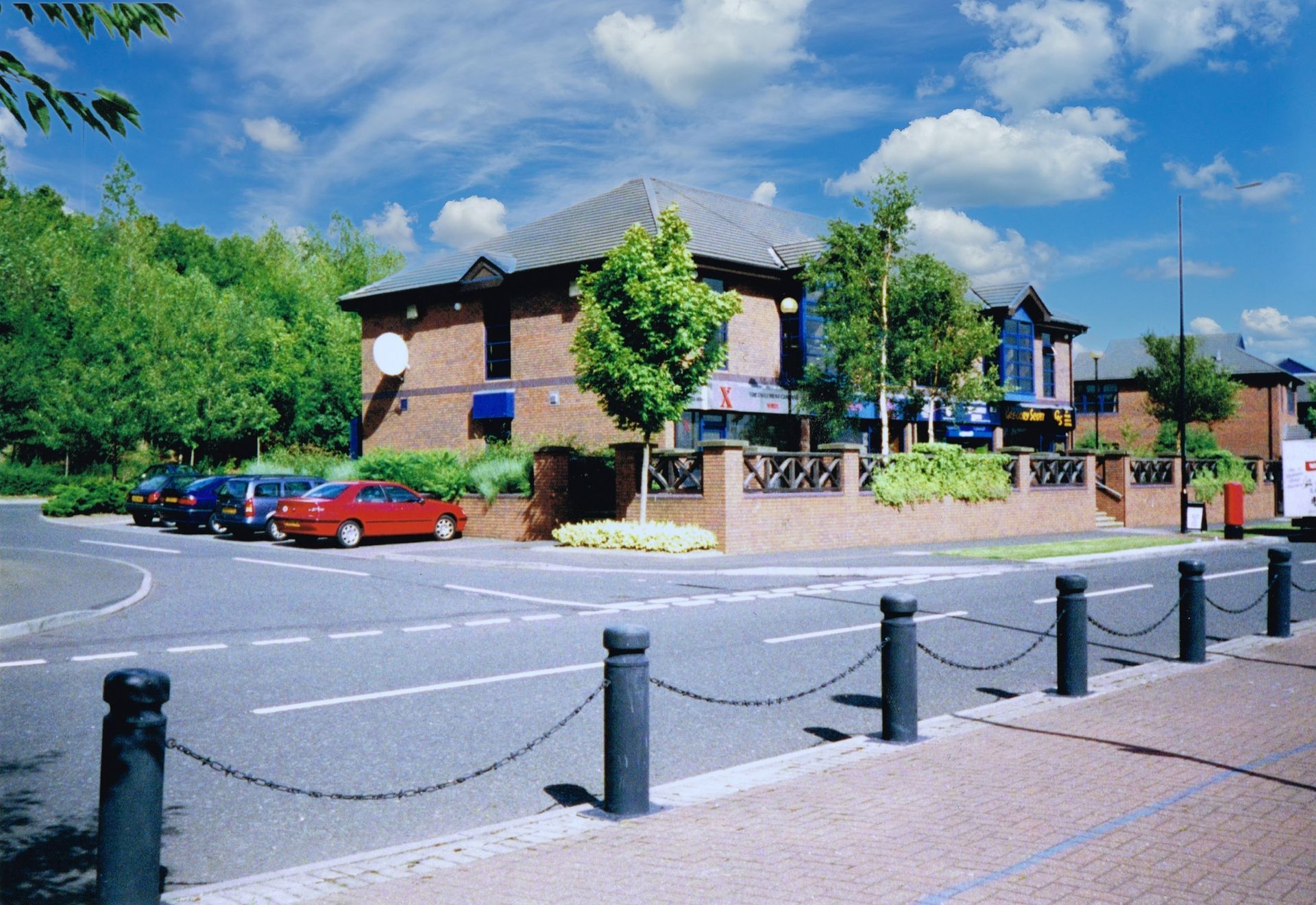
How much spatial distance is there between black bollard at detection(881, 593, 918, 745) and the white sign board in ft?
83.7

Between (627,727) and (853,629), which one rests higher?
(627,727)

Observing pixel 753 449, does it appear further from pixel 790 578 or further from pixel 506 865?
pixel 506 865

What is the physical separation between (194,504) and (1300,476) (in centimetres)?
2906

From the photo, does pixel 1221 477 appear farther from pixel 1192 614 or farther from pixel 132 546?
pixel 132 546

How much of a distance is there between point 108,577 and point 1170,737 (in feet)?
50.2

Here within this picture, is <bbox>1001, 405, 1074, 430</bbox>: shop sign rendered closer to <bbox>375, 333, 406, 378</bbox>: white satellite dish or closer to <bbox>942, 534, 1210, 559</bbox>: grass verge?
<bbox>942, 534, 1210, 559</bbox>: grass verge

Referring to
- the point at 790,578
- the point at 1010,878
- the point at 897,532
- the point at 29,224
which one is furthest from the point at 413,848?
the point at 29,224

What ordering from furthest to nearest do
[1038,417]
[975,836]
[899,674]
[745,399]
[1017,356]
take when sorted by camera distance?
[1038,417], [1017,356], [745,399], [899,674], [975,836]

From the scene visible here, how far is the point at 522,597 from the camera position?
591 inches

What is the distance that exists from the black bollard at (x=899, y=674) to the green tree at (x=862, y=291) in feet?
69.3

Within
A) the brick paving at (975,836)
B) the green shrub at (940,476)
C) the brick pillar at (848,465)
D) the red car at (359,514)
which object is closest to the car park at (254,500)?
the red car at (359,514)

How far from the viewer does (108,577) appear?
16500mm

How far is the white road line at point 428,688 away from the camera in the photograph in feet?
26.0

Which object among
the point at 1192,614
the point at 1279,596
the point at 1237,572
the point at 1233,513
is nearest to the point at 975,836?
the point at 1192,614
